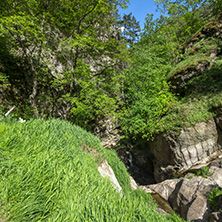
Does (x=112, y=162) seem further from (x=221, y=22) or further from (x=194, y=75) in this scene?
(x=221, y=22)

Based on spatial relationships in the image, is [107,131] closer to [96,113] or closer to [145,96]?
[96,113]

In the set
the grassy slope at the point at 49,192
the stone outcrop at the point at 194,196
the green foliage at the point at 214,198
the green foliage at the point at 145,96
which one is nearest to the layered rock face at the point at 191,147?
the green foliage at the point at 145,96

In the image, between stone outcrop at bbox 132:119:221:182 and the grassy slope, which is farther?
stone outcrop at bbox 132:119:221:182

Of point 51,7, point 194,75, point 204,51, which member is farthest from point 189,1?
point 51,7

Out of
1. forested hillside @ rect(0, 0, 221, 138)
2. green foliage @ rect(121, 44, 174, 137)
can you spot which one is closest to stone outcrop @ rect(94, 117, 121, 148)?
forested hillside @ rect(0, 0, 221, 138)

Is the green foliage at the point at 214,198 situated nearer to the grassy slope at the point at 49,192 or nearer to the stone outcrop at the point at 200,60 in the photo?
the grassy slope at the point at 49,192

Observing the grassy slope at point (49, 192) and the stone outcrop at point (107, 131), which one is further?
the stone outcrop at point (107, 131)

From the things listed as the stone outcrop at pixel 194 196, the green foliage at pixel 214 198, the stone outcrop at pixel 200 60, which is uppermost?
the stone outcrop at pixel 200 60

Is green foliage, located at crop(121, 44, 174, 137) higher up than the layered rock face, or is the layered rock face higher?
green foliage, located at crop(121, 44, 174, 137)

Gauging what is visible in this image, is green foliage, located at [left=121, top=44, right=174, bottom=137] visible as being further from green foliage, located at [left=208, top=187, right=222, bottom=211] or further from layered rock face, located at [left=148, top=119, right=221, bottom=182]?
green foliage, located at [left=208, top=187, right=222, bottom=211]

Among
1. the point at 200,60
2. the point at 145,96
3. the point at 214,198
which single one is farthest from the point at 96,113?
the point at 200,60

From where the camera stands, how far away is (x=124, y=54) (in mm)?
12445

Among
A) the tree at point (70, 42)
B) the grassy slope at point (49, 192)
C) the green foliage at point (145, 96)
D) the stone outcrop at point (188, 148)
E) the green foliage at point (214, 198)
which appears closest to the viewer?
the grassy slope at point (49, 192)

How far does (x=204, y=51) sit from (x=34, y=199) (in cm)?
1821
